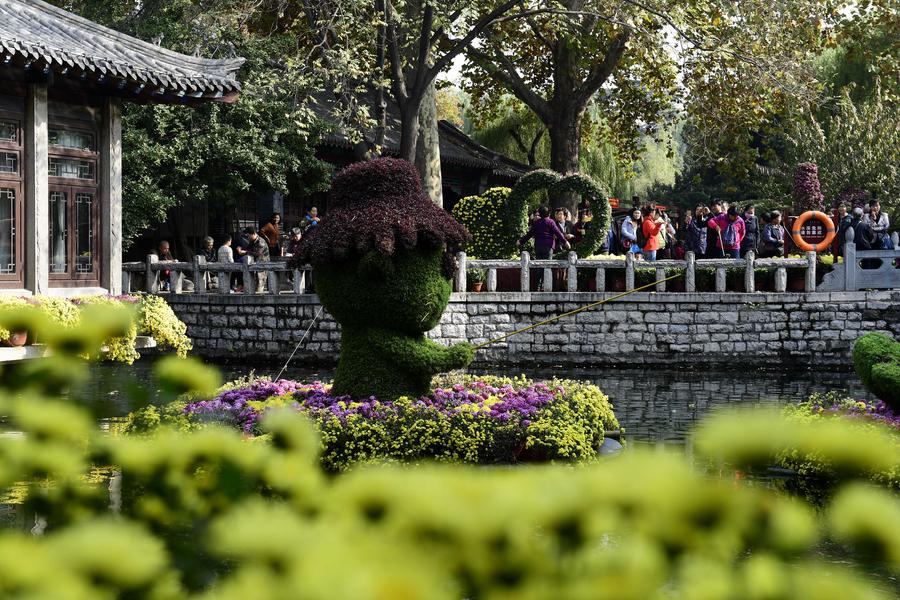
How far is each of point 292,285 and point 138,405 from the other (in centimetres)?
2160

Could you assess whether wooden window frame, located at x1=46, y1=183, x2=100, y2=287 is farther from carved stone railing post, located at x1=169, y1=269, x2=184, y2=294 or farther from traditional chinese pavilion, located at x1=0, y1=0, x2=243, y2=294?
carved stone railing post, located at x1=169, y1=269, x2=184, y2=294

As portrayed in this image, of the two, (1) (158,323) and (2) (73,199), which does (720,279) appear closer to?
(1) (158,323)

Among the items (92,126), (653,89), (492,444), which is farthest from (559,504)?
(653,89)

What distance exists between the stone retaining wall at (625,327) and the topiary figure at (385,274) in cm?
1084

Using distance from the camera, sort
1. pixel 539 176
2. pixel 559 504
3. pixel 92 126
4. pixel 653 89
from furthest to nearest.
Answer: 1. pixel 653 89
2. pixel 539 176
3. pixel 92 126
4. pixel 559 504

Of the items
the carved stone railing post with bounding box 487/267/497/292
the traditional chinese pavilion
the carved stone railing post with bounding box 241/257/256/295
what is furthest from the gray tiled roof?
the carved stone railing post with bounding box 487/267/497/292

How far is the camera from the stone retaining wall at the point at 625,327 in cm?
2133

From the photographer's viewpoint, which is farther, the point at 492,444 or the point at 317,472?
the point at 492,444

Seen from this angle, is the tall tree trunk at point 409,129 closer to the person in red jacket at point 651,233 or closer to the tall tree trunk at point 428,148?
the tall tree trunk at point 428,148

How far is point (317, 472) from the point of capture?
220 cm

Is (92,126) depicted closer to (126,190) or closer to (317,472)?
(126,190)

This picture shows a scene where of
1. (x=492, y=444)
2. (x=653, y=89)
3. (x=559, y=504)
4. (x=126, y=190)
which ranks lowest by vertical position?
(x=492, y=444)

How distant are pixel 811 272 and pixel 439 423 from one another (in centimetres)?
1282

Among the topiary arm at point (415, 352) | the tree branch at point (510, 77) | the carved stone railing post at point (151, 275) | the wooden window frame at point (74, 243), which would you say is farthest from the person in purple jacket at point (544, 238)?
the topiary arm at point (415, 352)
